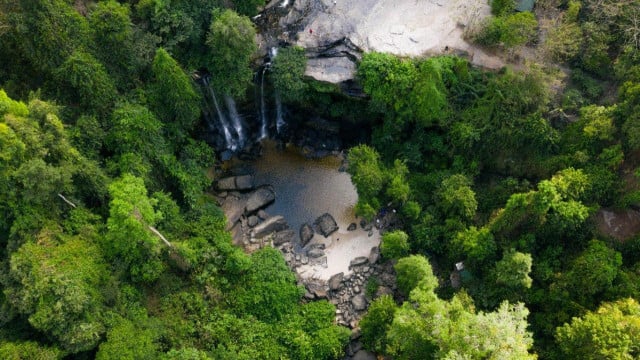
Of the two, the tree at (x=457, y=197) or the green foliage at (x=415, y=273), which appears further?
the tree at (x=457, y=197)

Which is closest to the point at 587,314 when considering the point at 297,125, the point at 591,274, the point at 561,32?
the point at 591,274

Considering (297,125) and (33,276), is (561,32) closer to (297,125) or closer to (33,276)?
(297,125)

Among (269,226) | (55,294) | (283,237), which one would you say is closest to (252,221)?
(269,226)

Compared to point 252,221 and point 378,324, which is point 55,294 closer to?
point 252,221

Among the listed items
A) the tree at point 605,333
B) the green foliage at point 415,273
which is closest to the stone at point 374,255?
the green foliage at point 415,273

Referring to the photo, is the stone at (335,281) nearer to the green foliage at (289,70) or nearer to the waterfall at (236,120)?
the green foliage at (289,70)

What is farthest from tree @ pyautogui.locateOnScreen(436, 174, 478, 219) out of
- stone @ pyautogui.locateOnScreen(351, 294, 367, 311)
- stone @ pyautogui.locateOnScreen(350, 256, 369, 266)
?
stone @ pyautogui.locateOnScreen(351, 294, 367, 311)
